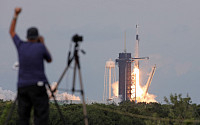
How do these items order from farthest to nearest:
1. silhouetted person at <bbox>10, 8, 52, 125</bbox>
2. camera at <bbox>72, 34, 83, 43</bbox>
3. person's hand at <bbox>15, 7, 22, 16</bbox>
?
camera at <bbox>72, 34, 83, 43</bbox>
person's hand at <bbox>15, 7, 22, 16</bbox>
silhouetted person at <bbox>10, 8, 52, 125</bbox>

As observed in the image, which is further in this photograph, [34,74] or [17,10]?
[17,10]

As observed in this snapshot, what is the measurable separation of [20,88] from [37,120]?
85 centimetres

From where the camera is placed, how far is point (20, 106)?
9609mm

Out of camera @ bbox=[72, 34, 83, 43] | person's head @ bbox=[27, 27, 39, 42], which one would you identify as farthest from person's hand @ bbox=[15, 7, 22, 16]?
camera @ bbox=[72, 34, 83, 43]

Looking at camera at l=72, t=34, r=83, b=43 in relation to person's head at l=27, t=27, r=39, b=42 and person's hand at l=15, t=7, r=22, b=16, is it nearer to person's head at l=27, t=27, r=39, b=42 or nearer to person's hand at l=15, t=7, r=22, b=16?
person's head at l=27, t=27, r=39, b=42

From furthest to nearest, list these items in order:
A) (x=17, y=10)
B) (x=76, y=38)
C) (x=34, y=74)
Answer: (x=76, y=38), (x=17, y=10), (x=34, y=74)

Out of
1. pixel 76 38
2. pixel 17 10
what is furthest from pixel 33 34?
pixel 76 38

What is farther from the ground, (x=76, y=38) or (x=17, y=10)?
(x=17, y=10)

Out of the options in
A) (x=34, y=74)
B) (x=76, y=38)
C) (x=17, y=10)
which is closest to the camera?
(x=34, y=74)

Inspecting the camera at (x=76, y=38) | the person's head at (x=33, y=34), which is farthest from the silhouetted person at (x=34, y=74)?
the camera at (x=76, y=38)

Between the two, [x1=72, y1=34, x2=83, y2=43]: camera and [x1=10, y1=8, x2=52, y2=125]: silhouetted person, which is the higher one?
[x1=72, y1=34, x2=83, y2=43]: camera

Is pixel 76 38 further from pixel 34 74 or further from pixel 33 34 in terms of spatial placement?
pixel 34 74

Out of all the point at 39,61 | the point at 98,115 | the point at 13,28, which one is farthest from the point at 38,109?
the point at 98,115

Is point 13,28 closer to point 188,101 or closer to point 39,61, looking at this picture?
point 39,61
